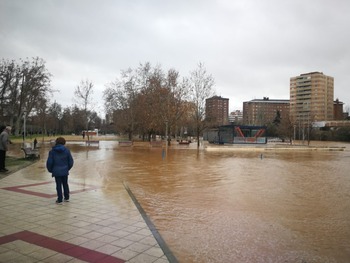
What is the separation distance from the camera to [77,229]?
216 inches

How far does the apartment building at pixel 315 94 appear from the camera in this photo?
136 m

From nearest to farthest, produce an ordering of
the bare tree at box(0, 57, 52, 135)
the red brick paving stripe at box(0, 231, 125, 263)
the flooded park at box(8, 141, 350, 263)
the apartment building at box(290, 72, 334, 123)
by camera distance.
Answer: the red brick paving stripe at box(0, 231, 125, 263) → the flooded park at box(8, 141, 350, 263) → the bare tree at box(0, 57, 52, 135) → the apartment building at box(290, 72, 334, 123)

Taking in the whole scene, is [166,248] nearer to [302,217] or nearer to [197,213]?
[197,213]

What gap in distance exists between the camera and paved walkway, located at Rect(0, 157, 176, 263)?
4.36m

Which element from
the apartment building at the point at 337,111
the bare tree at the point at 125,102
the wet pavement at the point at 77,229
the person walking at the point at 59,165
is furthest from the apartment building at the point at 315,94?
the person walking at the point at 59,165

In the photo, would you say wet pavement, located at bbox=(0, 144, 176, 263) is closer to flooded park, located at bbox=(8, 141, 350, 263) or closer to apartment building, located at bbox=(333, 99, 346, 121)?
flooded park, located at bbox=(8, 141, 350, 263)

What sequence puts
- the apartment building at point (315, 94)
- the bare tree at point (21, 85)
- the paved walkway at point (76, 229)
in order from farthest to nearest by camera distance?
the apartment building at point (315, 94) → the bare tree at point (21, 85) → the paved walkway at point (76, 229)

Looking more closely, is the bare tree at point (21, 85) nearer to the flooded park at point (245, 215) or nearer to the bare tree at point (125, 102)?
the bare tree at point (125, 102)

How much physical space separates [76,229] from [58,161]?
2.52 meters

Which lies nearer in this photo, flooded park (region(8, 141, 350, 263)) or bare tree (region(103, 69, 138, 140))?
flooded park (region(8, 141, 350, 263))

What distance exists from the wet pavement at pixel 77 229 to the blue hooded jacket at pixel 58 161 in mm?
831

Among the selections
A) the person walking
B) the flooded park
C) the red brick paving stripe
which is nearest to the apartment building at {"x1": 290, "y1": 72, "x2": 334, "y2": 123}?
the flooded park

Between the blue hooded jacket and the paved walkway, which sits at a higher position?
the blue hooded jacket

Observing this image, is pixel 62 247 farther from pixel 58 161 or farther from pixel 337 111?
pixel 337 111
